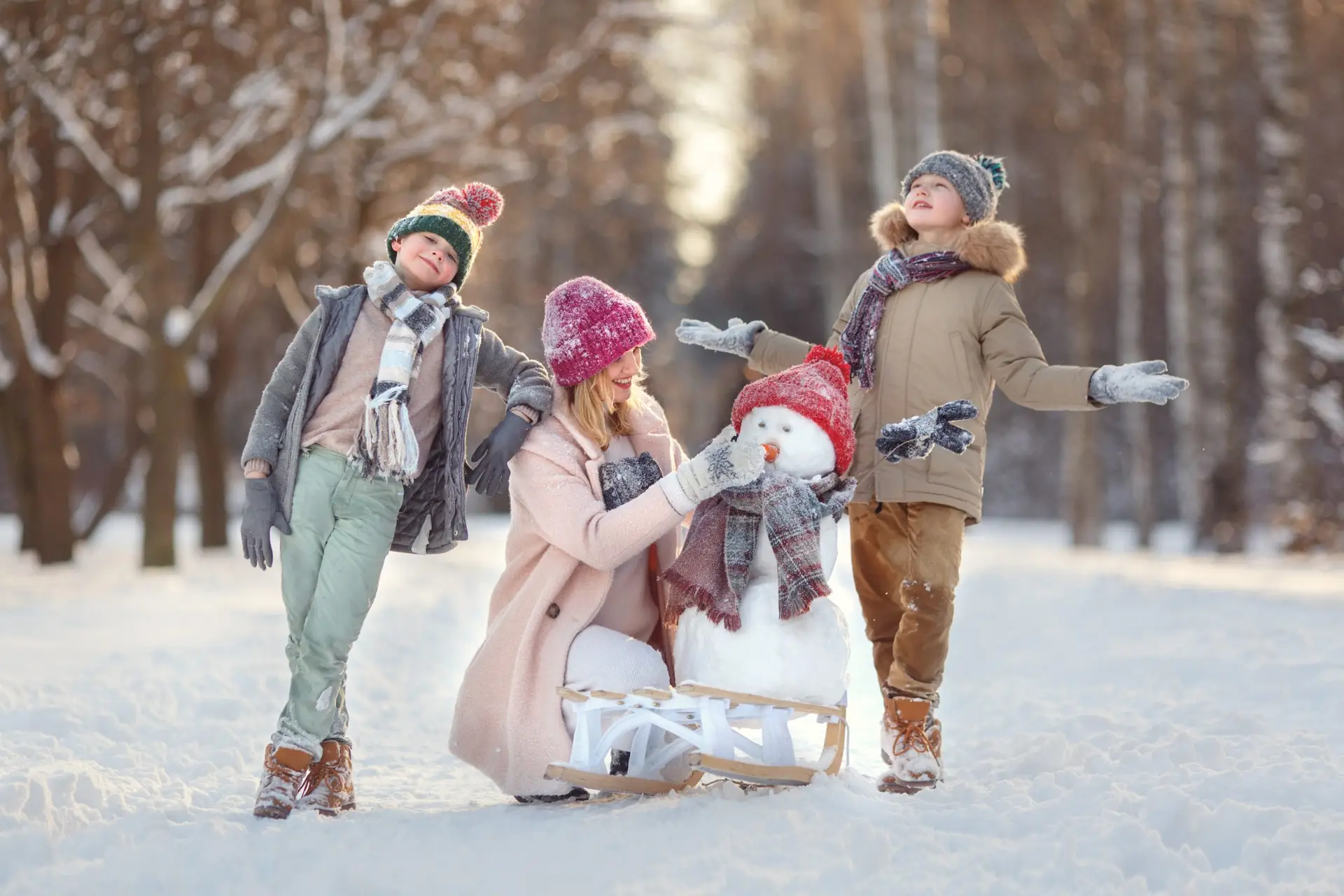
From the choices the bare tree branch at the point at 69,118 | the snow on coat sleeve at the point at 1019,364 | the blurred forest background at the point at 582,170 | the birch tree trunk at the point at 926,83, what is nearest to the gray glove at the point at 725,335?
the snow on coat sleeve at the point at 1019,364

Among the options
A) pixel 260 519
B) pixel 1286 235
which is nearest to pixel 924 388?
pixel 260 519

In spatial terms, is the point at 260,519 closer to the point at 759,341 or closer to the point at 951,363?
the point at 759,341

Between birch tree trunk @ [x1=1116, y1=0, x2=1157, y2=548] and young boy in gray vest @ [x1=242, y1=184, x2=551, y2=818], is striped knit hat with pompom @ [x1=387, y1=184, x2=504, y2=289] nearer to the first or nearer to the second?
young boy in gray vest @ [x1=242, y1=184, x2=551, y2=818]

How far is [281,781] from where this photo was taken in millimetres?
4082

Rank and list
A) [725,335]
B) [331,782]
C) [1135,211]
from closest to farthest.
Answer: [331,782]
[725,335]
[1135,211]

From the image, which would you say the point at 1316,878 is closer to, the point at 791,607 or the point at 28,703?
the point at 791,607

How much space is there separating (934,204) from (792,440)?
112 centimetres

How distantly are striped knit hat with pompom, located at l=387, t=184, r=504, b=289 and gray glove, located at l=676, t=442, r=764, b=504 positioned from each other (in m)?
0.98

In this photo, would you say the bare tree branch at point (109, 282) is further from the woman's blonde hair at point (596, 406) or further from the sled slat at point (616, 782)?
the sled slat at point (616, 782)

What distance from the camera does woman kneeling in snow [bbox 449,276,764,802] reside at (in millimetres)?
4180

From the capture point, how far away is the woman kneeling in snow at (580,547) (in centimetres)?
418

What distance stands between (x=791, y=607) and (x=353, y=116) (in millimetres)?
8282

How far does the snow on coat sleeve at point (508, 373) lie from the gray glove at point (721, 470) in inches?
21.2

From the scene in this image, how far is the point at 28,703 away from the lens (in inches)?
218
